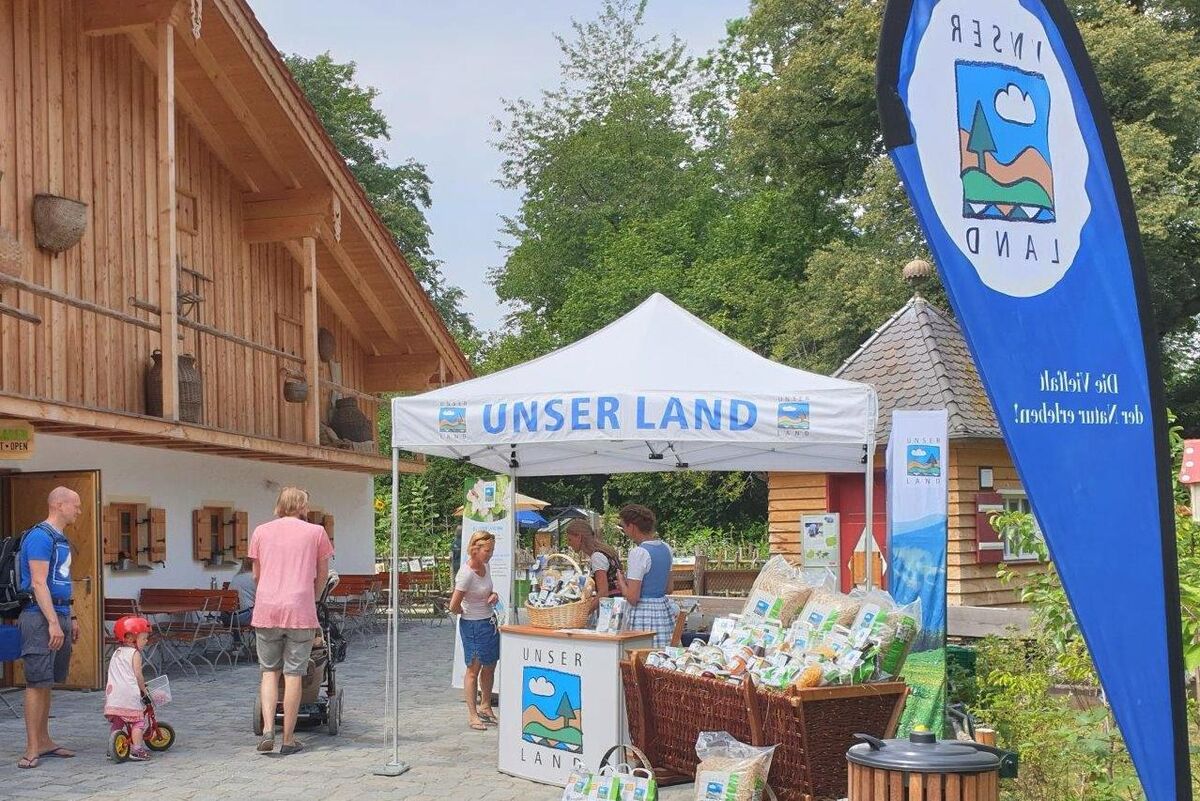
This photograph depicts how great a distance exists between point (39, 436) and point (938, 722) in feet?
30.8

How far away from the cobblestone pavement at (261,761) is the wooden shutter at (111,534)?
75.4 inches

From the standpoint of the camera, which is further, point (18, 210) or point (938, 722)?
point (18, 210)

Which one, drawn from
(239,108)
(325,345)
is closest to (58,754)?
(239,108)

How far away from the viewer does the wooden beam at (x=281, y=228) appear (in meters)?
17.6

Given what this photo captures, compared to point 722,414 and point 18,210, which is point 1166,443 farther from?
point 18,210

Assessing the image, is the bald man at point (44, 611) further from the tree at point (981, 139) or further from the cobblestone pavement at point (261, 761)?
the tree at point (981, 139)

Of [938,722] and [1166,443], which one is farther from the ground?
[1166,443]

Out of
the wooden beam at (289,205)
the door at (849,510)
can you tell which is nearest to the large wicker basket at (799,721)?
the door at (849,510)

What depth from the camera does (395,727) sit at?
8375 millimetres

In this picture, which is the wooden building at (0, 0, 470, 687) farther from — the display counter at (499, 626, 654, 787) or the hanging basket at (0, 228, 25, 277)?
the display counter at (499, 626, 654, 787)

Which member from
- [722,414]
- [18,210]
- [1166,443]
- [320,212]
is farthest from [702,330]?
[320,212]

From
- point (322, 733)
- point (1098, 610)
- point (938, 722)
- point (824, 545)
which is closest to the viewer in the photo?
point (1098, 610)

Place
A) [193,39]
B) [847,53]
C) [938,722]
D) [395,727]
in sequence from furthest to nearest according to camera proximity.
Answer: [847,53]
[193,39]
[395,727]
[938,722]

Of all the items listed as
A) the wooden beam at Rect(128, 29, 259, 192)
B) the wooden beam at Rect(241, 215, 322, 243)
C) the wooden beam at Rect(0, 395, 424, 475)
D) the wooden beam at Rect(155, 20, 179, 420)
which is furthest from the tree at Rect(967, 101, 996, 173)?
the wooden beam at Rect(241, 215, 322, 243)
